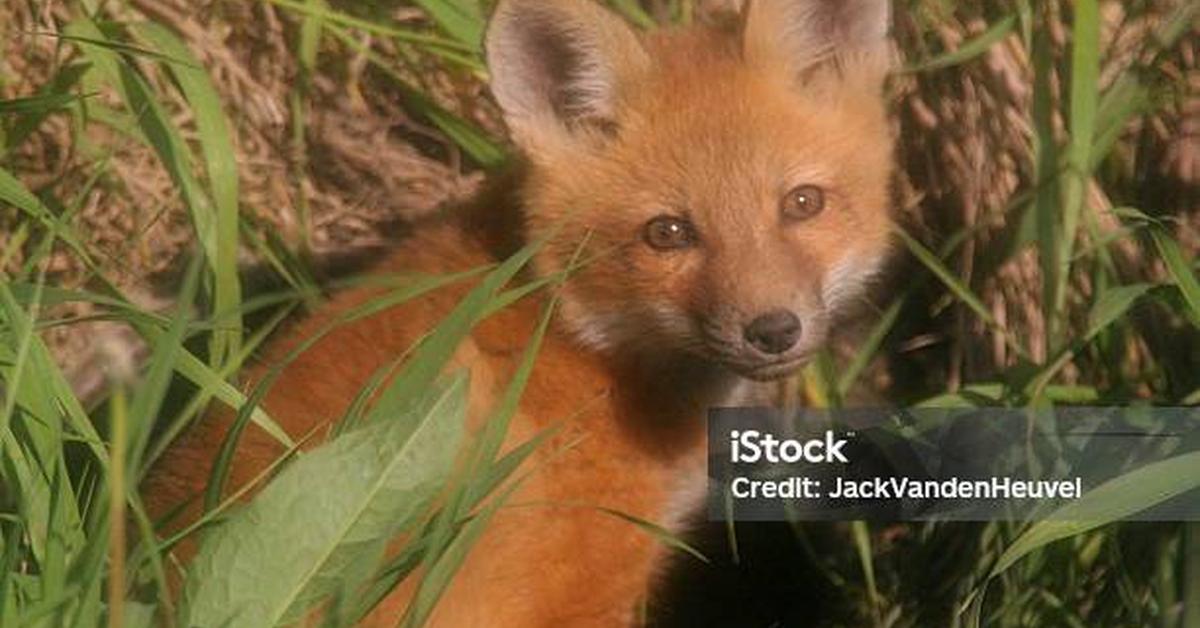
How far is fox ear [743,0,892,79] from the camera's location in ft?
8.83

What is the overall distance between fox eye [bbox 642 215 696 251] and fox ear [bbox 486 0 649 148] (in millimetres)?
174

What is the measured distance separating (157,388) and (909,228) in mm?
1314

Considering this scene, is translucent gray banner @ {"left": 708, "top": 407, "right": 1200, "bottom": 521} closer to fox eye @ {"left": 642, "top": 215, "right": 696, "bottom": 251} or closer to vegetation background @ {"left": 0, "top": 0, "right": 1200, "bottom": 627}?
vegetation background @ {"left": 0, "top": 0, "right": 1200, "bottom": 627}

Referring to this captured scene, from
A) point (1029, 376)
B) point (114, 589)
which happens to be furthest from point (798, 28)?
point (114, 589)

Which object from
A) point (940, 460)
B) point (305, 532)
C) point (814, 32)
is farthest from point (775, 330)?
point (305, 532)

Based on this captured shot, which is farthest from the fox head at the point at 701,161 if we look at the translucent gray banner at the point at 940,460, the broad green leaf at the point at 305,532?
the broad green leaf at the point at 305,532

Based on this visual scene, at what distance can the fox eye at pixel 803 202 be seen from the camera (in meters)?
2.64

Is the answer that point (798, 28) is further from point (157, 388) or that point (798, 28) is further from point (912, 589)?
point (157, 388)

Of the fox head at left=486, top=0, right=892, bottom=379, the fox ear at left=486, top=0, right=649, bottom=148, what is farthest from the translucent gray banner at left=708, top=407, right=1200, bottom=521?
the fox ear at left=486, top=0, right=649, bottom=148

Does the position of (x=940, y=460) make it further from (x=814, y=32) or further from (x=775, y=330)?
(x=814, y=32)

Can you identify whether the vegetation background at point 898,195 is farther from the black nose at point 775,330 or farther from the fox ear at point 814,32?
the black nose at point 775,330

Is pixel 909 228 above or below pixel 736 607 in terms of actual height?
above

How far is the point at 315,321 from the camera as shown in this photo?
8.89 ft

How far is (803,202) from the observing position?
266 centimetres
